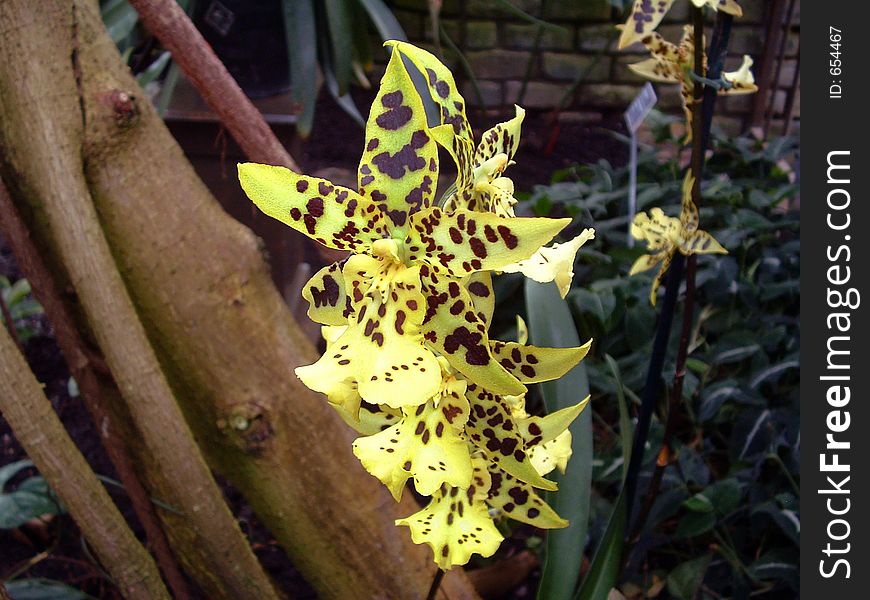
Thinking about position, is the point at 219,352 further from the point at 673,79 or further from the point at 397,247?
the point at 673,79

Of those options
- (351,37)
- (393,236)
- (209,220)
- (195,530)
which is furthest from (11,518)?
(351,37)

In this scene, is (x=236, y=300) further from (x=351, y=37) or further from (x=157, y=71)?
(x=351, y=37)

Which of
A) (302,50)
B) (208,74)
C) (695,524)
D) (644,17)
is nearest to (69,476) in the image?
(208,74)

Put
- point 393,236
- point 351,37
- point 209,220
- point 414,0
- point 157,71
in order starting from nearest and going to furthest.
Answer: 1. point 393,236
2. point 209,220
3. point 157,71
4. point 351,37
5. point 414,0

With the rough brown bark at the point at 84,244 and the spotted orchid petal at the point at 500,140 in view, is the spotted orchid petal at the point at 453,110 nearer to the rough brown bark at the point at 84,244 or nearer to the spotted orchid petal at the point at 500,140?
the spotted orchid petal at the point at 500,140

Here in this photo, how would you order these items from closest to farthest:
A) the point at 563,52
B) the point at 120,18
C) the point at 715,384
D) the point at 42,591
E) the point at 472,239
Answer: the point at 472,239 < the point at 42,591 < the point at 715,384 < the point at 120,18 < the point at 563,52

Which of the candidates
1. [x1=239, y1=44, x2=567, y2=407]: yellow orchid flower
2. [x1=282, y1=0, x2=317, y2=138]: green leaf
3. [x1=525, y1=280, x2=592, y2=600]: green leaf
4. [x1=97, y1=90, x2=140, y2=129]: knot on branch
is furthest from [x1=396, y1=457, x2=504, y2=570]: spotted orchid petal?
[x1=282, y1=0, x2=317, y2=138]: green leaf

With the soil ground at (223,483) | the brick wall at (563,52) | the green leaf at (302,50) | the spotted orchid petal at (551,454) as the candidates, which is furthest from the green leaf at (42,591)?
the brick wall at (563,52)
